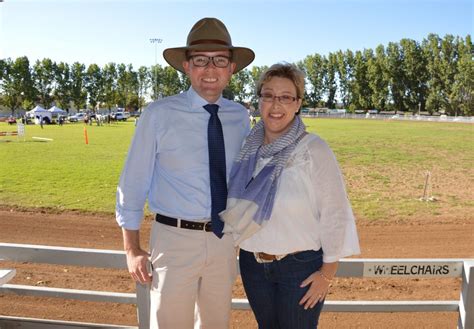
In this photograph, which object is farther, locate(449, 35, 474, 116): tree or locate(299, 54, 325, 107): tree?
locate(299, 54, 325, 107): tree

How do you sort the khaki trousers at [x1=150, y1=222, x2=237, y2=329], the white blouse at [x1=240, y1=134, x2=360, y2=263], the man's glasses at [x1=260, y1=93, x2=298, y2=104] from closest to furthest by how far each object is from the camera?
the white blouse at [x1=240, y1=134, x2=360, y2=263] < the man's glasses at [x1=260, y1=93, x2=298, y2=104] < the khaki trousers at [x1=150, y1=222, x2=237, y2=329]

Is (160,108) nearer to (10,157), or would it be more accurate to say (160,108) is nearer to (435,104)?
(10,157)

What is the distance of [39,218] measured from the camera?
8875 millimetres

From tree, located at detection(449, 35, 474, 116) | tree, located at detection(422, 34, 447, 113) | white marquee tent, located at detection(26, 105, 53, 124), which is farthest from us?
tree, located at detection(422, 34, 447, 113)

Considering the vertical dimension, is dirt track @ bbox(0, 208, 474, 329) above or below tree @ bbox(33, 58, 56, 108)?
below

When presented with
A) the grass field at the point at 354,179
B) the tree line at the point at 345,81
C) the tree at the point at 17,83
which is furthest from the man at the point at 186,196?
the tree at the point at 17,83

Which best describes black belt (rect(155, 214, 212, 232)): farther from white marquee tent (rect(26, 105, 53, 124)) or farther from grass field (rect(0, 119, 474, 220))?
white marquee tent (rect(26, 105, 53, 124))

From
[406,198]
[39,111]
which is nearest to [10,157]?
[406,198]

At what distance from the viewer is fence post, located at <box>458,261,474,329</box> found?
2689mm

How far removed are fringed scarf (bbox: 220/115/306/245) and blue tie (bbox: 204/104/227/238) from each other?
7 centimetres

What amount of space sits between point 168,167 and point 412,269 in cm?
169

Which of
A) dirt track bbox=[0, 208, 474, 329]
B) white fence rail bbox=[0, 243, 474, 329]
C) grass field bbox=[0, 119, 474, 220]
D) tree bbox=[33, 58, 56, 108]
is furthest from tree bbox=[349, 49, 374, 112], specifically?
white fence rail bbox=[0, 243, 474, 329]

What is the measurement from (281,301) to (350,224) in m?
0.58

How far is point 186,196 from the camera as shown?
252cm
